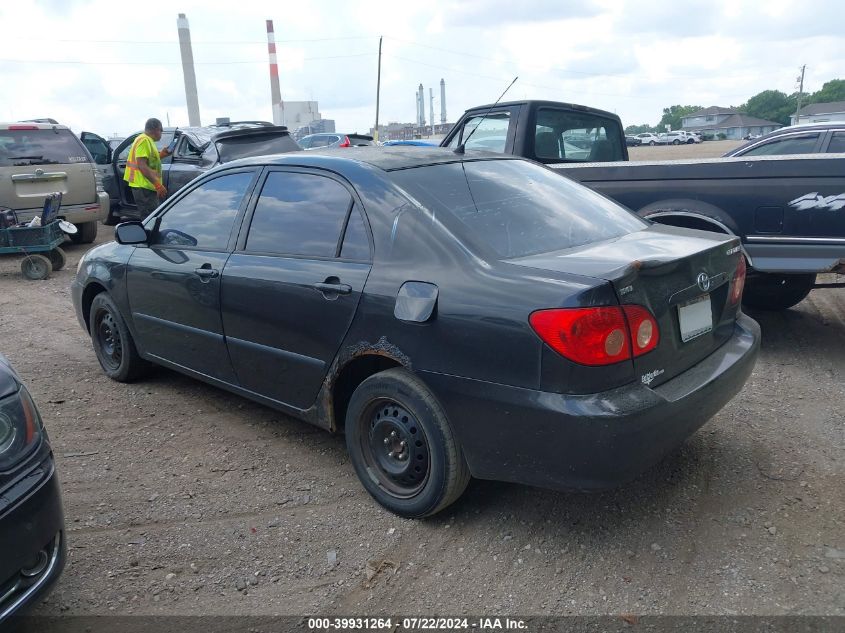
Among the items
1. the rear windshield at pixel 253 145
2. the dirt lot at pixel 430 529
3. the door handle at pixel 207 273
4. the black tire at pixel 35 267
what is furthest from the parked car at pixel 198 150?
the dirt lot at pixel 430 529

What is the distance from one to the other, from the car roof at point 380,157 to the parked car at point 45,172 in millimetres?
7732

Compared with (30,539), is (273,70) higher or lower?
higher

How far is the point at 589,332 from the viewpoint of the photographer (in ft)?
8.45

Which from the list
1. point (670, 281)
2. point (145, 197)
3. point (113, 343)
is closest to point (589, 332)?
point (670, 281)

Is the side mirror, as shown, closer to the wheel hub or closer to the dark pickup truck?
the wheel hub

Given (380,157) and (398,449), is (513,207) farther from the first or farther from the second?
(398,449)

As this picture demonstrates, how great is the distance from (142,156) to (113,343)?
17.6 ft

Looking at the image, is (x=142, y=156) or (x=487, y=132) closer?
(x=487, y=132)

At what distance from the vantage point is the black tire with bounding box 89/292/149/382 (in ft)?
15.8

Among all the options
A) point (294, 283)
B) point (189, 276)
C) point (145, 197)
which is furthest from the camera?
point (145, 197)

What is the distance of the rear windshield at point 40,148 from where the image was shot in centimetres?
1009

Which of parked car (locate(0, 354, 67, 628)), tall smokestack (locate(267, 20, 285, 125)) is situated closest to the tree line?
tall smokestack (locate(267, 20, 285, 125))

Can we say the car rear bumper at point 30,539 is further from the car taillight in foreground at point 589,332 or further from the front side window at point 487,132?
the front side window at point 487,132

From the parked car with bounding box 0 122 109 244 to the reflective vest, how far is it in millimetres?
1185
